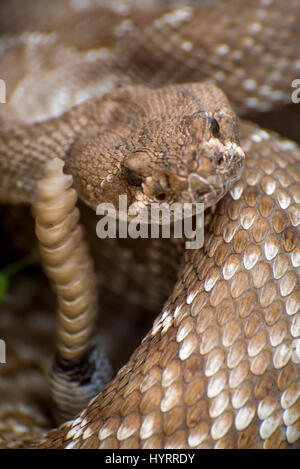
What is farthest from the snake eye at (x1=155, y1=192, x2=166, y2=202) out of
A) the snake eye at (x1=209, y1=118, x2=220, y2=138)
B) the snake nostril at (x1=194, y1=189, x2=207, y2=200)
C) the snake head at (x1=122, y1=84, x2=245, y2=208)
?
the snake eye at (x1=209, y1=118, x2=220, y2=138)

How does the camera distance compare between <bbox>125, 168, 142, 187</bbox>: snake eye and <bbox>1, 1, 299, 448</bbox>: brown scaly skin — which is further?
<bbox>125, 168, 142, 187</bbox>: snake eye

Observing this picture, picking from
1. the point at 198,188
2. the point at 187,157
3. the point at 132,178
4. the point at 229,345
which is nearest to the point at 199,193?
the point at 198,188

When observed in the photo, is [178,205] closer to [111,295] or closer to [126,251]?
[126,251]

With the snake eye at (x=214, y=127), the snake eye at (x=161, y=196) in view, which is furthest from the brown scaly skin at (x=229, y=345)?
the snake eye at (x=214, y=127)

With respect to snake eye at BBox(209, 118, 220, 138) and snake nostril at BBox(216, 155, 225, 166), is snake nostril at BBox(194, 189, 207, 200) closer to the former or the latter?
snake nostril at BBox(216, 155, 225, 166)

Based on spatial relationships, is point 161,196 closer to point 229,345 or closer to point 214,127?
point 214,127
